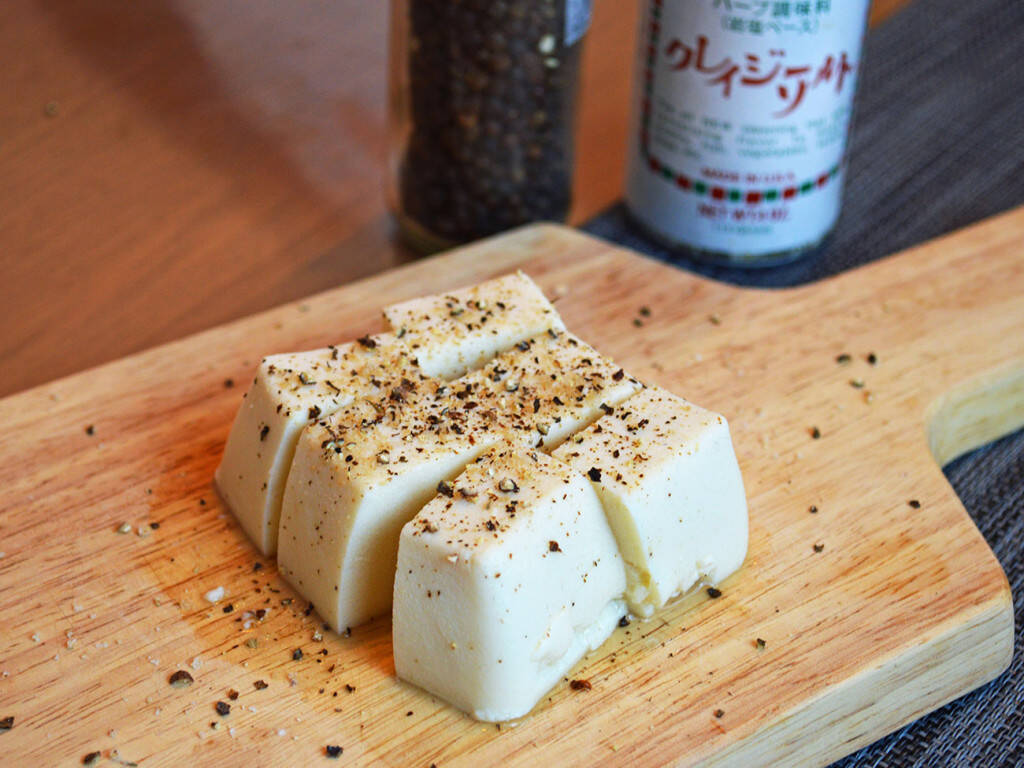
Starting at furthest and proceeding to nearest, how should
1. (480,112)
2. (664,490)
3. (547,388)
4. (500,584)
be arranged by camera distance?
(480,112), (547,388), (664,490), (500,584)

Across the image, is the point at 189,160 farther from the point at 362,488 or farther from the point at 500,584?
the point at 500,584

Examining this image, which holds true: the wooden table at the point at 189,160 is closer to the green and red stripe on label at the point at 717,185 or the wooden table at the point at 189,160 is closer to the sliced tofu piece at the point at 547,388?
the green and red stripe on label at the point at 717,185

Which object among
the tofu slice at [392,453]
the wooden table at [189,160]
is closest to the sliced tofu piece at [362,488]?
the tofu slice at [392,453]

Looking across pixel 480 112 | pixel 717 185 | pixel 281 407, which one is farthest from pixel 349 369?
pixel 717 185

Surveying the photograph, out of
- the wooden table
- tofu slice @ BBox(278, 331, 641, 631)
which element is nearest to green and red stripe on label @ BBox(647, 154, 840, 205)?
the wooden table

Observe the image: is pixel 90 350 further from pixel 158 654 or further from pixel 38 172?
pixel 158 654

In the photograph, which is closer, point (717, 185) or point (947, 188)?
point (717, 185)

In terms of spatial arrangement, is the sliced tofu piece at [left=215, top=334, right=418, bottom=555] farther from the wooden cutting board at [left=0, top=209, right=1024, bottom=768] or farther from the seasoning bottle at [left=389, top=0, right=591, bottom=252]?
the seasoning bottle at [left=389, top=0, right=591, bottom=252]
